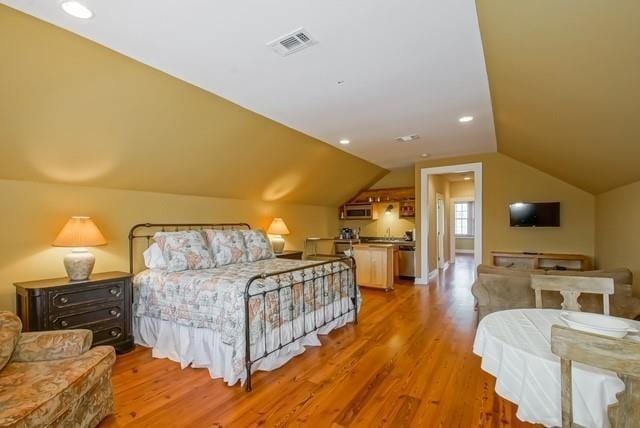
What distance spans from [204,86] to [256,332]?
2.42 meters

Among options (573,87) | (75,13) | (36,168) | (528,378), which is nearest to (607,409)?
(528,378)

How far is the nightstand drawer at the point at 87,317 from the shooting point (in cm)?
286

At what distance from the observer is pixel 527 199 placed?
573 centimetres

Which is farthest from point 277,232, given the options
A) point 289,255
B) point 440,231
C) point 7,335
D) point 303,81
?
point 440,231

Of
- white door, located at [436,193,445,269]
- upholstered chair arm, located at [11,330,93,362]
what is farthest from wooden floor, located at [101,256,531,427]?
white door, located at [436,193,445,269]

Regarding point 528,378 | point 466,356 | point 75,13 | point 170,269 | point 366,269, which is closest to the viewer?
point 528,378

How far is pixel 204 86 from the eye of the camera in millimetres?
3074

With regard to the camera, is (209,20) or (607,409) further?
(209,20)

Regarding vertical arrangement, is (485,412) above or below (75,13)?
below

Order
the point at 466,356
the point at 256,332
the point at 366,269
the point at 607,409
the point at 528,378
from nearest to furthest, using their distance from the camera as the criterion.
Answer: the point at 607,409, the point at 528,378, the point at 256,332, the point at 466,356, the point at 366,269

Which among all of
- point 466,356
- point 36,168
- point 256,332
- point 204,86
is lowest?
point 466,356

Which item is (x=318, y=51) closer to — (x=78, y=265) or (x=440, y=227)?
(x=78, y=265)

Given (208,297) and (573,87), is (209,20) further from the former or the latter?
(573,87)

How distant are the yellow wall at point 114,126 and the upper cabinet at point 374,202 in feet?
10.2
